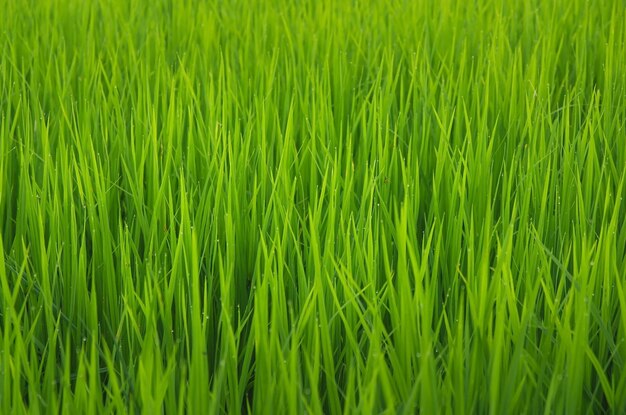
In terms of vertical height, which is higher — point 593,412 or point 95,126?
point 95,126

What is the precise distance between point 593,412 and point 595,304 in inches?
6.5

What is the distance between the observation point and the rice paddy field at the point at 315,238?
985 mm

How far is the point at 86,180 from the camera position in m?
1.36

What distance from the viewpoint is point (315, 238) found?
3.66 ft

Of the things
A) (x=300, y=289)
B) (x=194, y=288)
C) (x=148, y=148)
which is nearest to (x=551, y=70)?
(x=148, y=148)

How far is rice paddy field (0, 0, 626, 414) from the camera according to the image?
3.23ft

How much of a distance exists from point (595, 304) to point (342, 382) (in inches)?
13.5

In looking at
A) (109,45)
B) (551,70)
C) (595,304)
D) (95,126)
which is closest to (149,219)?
(95,126)

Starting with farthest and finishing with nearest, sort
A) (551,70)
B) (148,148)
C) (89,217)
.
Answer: (551,70) < (148,148) < (89,217)

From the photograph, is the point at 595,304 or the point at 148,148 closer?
the point at 595,304

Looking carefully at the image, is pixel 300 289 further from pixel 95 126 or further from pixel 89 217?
pixel 95 126

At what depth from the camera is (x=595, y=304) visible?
114 centimetres

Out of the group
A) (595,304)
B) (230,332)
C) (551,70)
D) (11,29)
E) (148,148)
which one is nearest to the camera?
(230,332)

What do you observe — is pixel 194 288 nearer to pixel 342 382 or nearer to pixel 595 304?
pixel 342 382
